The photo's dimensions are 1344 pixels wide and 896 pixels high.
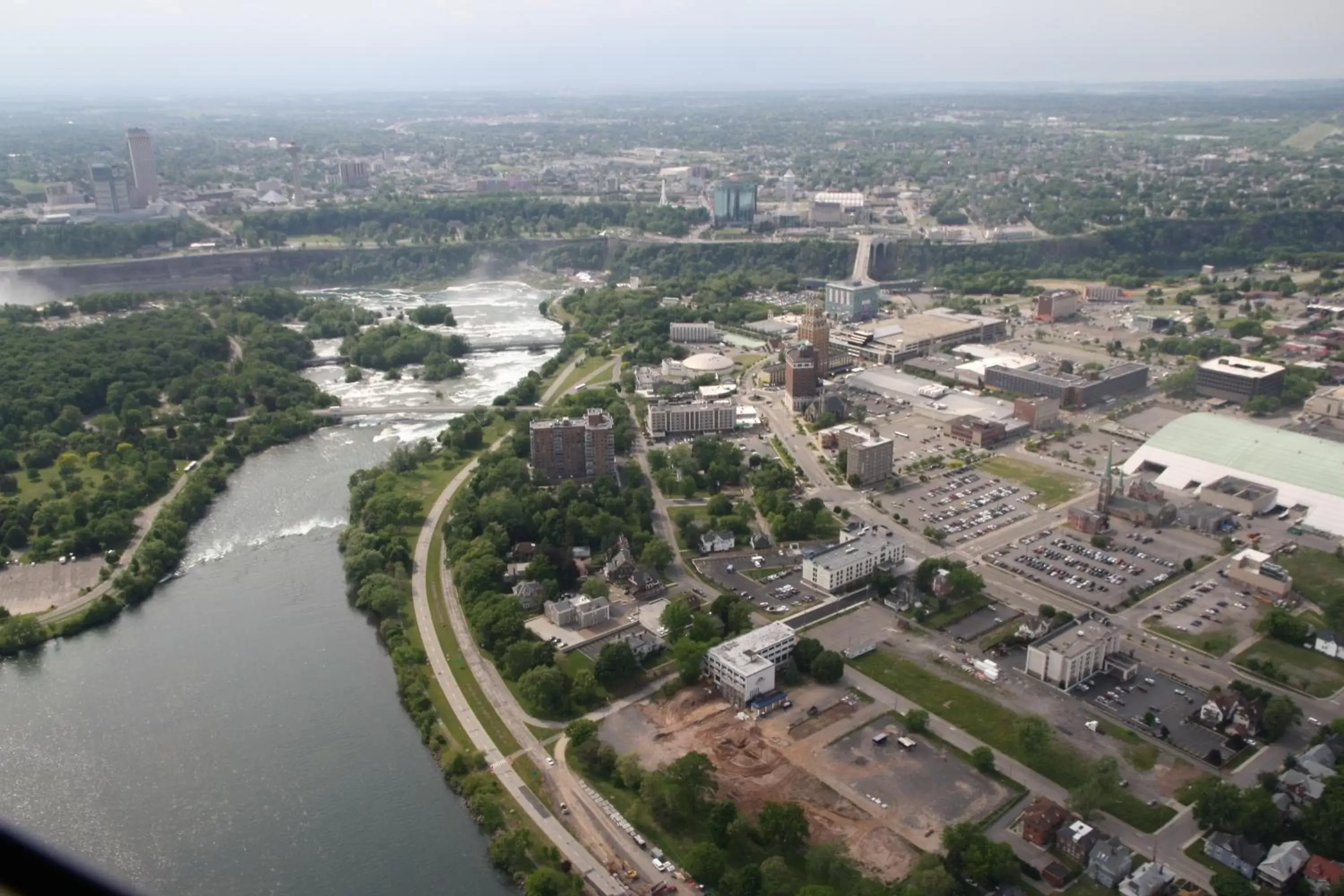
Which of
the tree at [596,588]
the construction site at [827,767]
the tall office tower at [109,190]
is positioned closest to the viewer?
the construction site at [827,767]

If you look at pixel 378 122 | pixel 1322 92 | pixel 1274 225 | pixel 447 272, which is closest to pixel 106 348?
pixel 447 272

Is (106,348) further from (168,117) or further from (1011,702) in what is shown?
(168,117)

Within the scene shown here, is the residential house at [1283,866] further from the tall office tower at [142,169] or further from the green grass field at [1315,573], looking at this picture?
the tall office tower at [142,169]

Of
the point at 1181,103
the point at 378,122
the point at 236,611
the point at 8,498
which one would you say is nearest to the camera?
the point at 236,611

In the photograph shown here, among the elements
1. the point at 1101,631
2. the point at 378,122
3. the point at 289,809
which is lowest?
the point at 289,809

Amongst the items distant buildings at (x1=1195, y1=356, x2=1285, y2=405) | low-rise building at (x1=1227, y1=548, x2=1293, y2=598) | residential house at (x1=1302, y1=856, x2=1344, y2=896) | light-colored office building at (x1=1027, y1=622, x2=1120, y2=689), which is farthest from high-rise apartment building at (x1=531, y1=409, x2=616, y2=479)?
distant buildings at (x1=1195, y1=356, x2=1285, y2=405)

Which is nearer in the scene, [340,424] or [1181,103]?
[340,424]

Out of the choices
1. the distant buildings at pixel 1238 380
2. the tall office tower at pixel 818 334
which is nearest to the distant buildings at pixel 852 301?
the tall office tower at pixel 818 334

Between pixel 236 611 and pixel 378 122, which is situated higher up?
pixel 378 122
